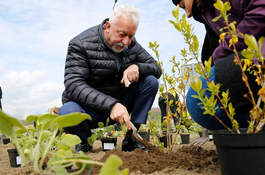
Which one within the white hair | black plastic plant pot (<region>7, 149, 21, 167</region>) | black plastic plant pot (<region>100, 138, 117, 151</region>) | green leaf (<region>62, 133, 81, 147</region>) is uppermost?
the white hair

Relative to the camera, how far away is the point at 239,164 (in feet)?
3.19

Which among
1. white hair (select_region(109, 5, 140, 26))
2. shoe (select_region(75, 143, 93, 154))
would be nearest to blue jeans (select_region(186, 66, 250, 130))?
white hair (select_region(109, 5, 140, 26))

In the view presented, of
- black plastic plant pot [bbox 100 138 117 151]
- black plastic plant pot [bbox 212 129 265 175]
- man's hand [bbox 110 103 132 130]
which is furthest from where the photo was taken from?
black plastic plant pot [bbox 100 138 117 151]

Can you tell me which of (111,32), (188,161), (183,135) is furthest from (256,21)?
(183,135)

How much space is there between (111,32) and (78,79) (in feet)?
2.33

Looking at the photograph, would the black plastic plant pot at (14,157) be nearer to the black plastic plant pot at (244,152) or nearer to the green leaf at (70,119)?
the green leaf at (70,119)

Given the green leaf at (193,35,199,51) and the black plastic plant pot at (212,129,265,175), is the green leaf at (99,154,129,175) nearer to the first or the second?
the black plastic plant pot at (212,129,265,175)

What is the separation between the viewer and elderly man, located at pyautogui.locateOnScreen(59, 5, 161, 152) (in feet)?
7.77

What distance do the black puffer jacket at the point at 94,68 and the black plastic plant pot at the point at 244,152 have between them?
1.43 metres

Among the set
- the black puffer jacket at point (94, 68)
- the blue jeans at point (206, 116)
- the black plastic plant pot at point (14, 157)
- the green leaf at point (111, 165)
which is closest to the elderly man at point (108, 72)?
the black puffer jacket at point (94, 68)

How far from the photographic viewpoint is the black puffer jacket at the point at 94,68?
2301mm

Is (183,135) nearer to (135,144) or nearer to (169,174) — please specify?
(135,144)

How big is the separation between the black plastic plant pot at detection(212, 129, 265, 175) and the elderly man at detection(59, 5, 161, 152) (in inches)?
55.1


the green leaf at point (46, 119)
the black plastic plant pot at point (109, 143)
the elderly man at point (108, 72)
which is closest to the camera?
the green leaf at point (46, 119)
